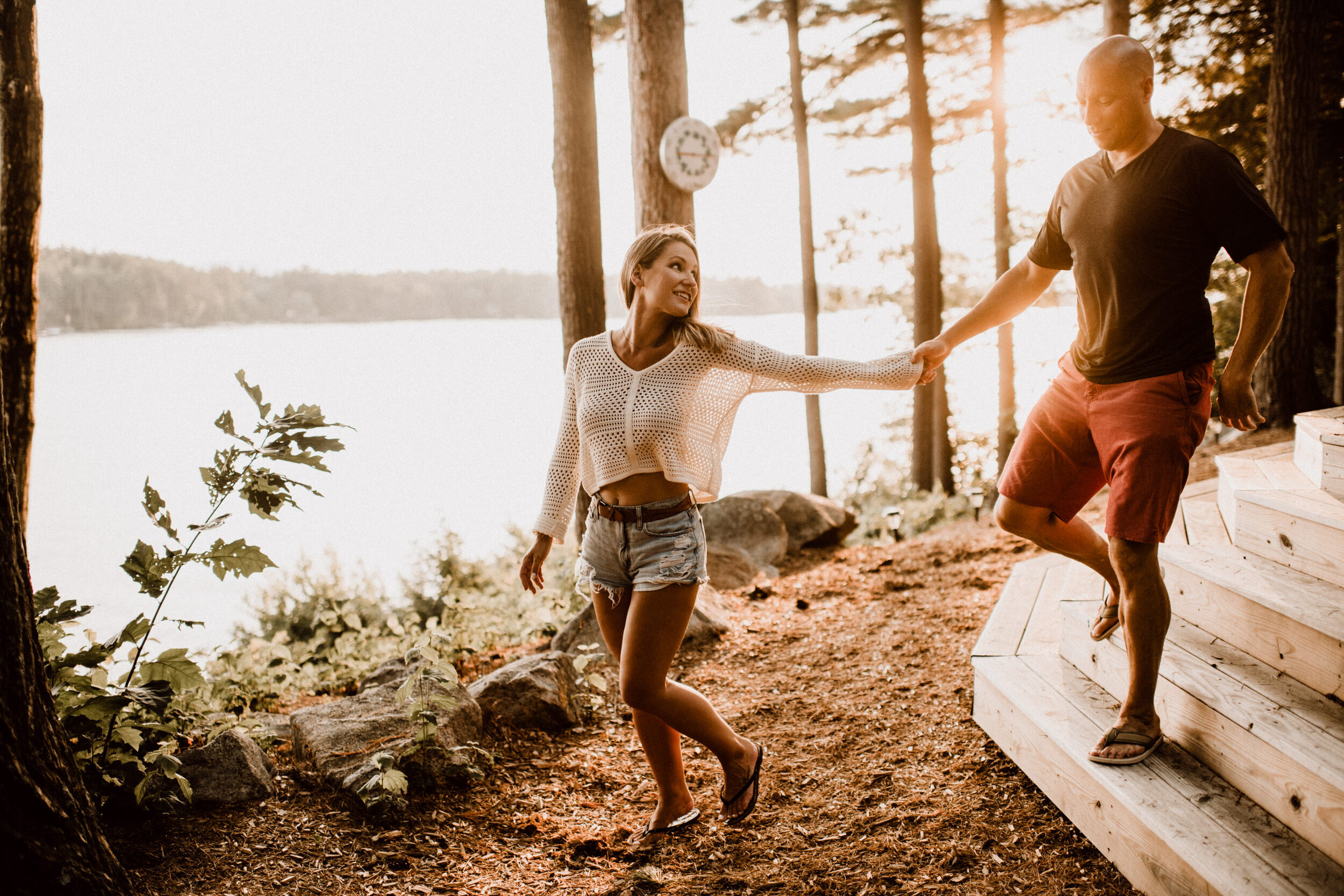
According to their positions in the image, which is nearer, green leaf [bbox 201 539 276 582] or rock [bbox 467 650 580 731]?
green leaf [bbox 201 539 276 582]

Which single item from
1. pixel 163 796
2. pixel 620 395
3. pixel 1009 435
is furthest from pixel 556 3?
pixel 1009 435

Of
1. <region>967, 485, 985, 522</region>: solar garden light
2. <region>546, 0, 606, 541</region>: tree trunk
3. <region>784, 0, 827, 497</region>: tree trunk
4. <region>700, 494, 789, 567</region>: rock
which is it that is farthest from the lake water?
<region>967, 485, 985, 522</region>: solar garden light

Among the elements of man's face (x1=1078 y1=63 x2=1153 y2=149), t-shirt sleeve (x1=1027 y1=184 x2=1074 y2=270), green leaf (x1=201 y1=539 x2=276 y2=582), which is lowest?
green leaf (x1=201 y1=539 x2=276 y2=582)

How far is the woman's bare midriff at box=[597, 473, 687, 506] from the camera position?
109 inches


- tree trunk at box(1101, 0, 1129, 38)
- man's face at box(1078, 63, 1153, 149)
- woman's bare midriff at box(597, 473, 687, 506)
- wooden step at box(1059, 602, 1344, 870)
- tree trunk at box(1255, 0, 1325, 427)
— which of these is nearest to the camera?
wooden step at box(1059, 602, 1344, 870)

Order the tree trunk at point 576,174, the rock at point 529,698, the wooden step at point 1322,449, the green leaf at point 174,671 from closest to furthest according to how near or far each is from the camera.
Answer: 1. the green leaf at point 174,671
2. the wooden step at point 1322,449
3. the rock at point 529,698
4. the tree trunk at point 576,174

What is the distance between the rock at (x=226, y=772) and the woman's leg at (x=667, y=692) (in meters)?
1.43

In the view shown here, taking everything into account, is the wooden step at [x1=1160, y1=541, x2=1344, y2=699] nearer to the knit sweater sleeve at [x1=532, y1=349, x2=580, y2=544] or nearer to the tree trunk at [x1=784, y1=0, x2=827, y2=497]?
the knit sweater sleeve at [x1=532, y1=349, x2=580, y2=544]

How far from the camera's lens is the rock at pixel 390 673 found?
4055 millimetres

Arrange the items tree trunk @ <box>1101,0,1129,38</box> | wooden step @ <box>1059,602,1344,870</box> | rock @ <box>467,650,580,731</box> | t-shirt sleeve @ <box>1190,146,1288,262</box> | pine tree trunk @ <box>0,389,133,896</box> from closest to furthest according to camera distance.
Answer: pine tree trunk @ <box>0,389,133,896</box> < wooden step @ <box>1059,602,1344,870</box> < t-shirt sleeve @ <box>1190,146,1288,262</box> < rock @ <box>467,650,580,731</box> < tree trunk @ <box>1101,0,1129,38</box>

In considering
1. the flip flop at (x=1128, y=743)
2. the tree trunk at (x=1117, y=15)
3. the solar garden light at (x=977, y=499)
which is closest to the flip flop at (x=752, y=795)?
the flip flop at (x=1128, y=743)

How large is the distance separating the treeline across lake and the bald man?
584 cm

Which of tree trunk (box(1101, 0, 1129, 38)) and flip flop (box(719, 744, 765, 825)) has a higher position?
tree trunk (box(1101, 0, 1129, 38))

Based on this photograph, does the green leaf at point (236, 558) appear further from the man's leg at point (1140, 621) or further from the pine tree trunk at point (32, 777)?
the man's leg at point (1140, 621)
